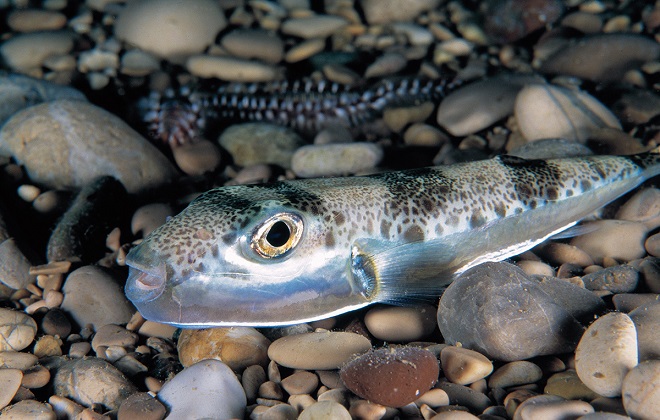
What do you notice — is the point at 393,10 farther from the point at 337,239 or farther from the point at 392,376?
the point at 392,376

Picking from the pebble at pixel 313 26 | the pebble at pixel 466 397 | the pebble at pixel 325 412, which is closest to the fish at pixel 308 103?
the pebble at pixel 313 26

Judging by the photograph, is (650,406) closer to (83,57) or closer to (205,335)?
(205,335)

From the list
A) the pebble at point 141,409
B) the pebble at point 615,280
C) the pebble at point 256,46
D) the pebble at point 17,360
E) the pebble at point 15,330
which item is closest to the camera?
the pebble at point 141,409

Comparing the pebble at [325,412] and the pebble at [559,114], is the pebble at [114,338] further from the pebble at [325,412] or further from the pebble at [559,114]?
the pebble at [559,114]

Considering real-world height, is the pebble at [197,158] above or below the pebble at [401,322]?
below

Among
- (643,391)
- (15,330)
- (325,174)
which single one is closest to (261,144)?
(325,174)

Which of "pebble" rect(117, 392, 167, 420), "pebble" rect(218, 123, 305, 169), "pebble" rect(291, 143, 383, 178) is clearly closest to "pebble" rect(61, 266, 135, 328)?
"pebble" rect(117, 392, 167, 420)
